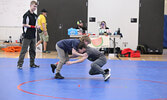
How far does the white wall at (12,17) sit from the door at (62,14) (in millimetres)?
880

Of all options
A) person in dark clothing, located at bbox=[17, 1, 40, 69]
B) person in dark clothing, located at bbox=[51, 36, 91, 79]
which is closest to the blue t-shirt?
person in dark clothing, located at bbox=[51, 36, 91, 79]

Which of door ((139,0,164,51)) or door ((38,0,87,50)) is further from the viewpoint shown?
door ((38,0,87,50))

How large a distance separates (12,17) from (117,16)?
16.1ft

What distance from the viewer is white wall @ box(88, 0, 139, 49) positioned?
41.5 feet

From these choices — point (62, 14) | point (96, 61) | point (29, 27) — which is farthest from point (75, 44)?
point (62, 14)

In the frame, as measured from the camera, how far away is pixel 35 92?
4.57 meters

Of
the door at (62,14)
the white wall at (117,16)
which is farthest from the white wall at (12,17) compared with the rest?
the white wall at (117,16)

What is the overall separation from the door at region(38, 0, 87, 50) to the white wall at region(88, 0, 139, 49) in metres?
0.44

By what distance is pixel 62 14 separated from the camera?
12.8 meters

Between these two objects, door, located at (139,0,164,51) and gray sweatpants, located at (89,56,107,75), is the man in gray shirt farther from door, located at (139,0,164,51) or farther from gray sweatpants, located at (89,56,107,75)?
door, located at (139,0,164,51)

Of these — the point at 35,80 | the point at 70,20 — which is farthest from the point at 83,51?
the point at 70,20

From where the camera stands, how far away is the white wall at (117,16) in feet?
41.5

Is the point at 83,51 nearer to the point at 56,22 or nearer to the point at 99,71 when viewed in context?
the point at 99,71

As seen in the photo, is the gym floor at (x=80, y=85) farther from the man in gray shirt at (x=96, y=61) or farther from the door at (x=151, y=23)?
→ the door at (x=151, y=23)
